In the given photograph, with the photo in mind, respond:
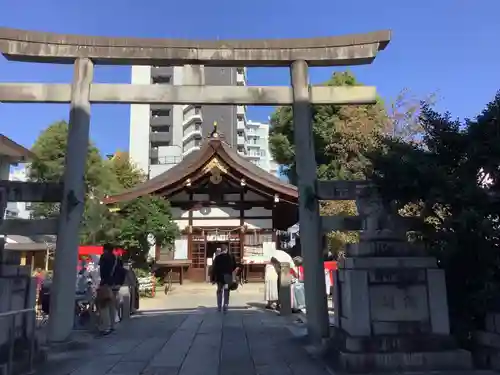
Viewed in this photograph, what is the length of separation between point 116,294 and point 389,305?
20.3ft

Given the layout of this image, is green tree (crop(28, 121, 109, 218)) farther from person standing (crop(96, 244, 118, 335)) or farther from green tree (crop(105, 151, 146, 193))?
person standing (crop(96, 244, 118, 335))

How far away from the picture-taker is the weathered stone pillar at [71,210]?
25.4 ft

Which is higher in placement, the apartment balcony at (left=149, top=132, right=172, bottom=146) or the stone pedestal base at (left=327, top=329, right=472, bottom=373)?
the apartment balcony at (left=149, top=132, right=172, bottom=146)

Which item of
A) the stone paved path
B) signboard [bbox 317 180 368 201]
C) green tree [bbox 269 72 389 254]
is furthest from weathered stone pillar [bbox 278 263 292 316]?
green tree [bbox 269 72 389 254]

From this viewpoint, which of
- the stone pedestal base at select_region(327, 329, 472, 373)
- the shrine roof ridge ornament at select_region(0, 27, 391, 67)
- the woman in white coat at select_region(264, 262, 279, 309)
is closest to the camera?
the stone pedestal base at select_region(327, 329, 472, 373)

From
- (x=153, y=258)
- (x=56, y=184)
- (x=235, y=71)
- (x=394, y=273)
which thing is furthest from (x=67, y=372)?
(x=235, y=71)

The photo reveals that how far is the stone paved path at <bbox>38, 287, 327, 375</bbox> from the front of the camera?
19.0ft

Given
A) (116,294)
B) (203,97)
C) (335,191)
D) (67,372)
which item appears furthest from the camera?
(116,294)

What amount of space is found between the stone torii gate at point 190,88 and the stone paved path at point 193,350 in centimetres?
134

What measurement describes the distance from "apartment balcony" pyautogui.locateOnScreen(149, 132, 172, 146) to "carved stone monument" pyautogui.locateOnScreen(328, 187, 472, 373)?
176ft

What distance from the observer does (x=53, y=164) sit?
23.2m

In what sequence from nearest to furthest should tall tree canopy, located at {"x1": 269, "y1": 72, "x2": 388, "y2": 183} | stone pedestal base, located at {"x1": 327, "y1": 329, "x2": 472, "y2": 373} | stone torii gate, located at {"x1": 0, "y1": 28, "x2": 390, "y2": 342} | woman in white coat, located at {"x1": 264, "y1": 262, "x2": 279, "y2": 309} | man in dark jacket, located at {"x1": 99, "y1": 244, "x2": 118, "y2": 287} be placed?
1. stone pedestal base, located at {"x1": 327, "y1": 329, "x2": 472, "y2": 373}
2. stone torii gate, located at {"x1": 0, "y1": 28, "x2": 390, "y2": 342}
3. man in dark jacket, located at {"x1": 99, "y1": 244, "x2": 118, "y2": 287}
4. woman in white coat, located at {"x1": 264, "y1": 262, "x2": 279, "y2": 309}
5. tall tree canopy, located at {"x1": 269, "y1": 72, "x2": 388, "y2": 183}

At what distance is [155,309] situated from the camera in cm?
1346

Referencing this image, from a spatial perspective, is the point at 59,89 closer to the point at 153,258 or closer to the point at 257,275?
the point at 153,258
